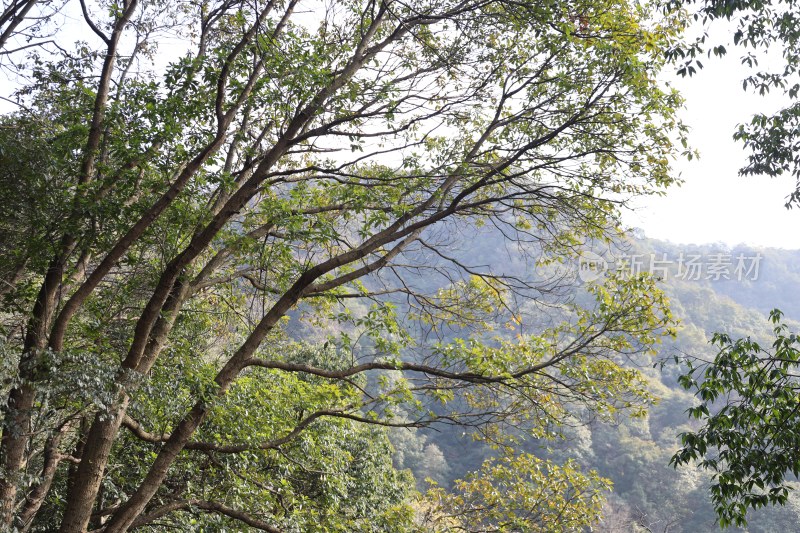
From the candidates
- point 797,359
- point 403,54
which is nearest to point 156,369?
point 403,54

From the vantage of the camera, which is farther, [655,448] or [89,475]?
[655,448]

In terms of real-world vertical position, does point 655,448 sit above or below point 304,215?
above

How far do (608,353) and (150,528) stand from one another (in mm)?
5006

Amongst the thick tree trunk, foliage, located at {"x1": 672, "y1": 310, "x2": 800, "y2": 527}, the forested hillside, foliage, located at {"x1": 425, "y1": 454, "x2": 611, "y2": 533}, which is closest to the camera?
foliage, located at {"x1": 672, "y1": 310, "x2": 800, "y2": 527}

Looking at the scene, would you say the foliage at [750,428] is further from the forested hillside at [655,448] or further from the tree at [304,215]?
the forested hillside at [655,448]

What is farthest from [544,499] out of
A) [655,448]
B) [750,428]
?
[655,448]

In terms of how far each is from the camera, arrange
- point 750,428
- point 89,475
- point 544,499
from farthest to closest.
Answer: point 544,499
point 89,475
point 750,428

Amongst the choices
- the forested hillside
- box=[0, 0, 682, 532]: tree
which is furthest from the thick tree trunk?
the forested hillside

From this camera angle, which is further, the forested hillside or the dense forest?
the forested hillside

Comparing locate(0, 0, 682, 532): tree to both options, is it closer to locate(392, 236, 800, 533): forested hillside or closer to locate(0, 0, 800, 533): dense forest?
locate(0, 0, 800, 533): dense forest

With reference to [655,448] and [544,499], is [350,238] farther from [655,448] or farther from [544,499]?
[655,448]

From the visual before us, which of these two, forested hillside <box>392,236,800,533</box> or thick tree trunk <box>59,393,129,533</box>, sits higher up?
forested hillside <box>392,236,800,533</box>

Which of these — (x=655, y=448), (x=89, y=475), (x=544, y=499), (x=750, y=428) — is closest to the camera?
(x=750, y=428)

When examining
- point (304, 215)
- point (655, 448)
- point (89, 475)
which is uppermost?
point (655, 448)
